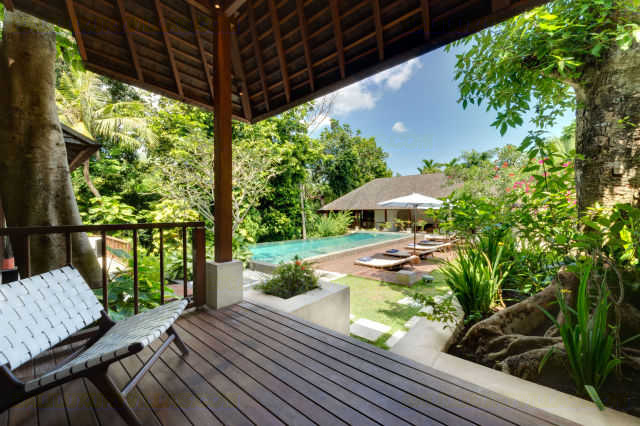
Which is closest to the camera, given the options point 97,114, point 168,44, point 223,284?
point 223,284

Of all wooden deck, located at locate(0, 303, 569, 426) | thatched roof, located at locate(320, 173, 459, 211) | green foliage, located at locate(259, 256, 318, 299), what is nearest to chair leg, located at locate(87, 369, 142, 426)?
wooden deck, located at locate(0, 303, 569, 426)

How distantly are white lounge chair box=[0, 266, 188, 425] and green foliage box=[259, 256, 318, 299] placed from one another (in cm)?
176

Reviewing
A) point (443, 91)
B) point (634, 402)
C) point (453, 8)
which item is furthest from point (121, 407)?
point (443, 91)

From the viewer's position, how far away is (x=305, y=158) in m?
14.3

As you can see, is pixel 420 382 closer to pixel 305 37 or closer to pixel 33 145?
pixel 305 37

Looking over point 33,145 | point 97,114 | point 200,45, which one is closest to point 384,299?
point 200,45

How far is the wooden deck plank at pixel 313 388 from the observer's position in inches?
57.1

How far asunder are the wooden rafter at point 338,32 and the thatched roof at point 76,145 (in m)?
4.33

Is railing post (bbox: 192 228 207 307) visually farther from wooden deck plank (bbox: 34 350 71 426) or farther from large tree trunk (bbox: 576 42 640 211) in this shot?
large tree trunk (bbox: 576 42 640 211)

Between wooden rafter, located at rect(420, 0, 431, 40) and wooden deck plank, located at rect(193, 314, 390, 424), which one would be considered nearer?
wooden deck plank, located at rect(193, 314, 390, 424)

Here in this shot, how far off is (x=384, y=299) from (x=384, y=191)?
18.1 m

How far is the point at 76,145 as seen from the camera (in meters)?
4.40

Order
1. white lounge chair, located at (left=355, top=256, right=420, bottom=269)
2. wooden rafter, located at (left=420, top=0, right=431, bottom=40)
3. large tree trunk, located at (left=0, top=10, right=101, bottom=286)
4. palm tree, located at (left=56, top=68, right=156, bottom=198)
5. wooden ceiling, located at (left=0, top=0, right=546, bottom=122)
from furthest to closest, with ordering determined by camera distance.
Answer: palm tree, located at (left=56, top=68, right=156, bottom=198)
white lounge chair, located at (left=355, top=256, right=420, bottom=269)
large tree trunk, located at (left=0, top=10, right=101, bottom=286)
wooden ceiling, located at (left=0, top=0, right=546, bottom=122)
wooden rafter, located at (left=420, top=0, right=431, bottom=40)

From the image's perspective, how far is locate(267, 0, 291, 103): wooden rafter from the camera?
3.18 metres
